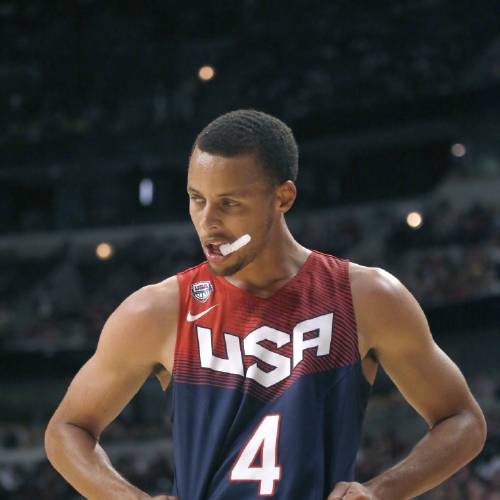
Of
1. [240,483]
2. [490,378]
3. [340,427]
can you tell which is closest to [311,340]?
[340,427]

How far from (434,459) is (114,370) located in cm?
84

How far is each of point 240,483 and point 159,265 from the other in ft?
41.1

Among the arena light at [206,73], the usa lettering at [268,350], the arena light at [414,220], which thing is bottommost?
the arena light at [414,220]

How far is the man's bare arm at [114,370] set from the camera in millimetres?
2604

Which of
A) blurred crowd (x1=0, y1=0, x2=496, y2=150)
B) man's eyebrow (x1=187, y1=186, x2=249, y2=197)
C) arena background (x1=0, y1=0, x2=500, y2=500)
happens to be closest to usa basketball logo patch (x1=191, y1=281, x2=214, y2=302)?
man's eyebrow (x1=187, y1=186, x2=249, y2=197)

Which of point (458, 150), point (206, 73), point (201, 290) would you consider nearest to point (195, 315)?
point (201, 290)

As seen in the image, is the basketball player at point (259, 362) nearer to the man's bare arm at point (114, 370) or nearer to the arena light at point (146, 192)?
the man's bare arm at point (114, 370)

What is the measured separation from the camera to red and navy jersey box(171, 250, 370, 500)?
8.01 ft

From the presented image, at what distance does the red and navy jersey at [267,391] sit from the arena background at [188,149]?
31.0 feet

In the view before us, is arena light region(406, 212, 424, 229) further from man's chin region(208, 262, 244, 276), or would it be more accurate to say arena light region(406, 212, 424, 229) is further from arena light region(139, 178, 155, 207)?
man's chin region(208, 262, 244, 276)

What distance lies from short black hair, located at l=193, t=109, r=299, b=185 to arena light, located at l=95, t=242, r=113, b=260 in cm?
1339

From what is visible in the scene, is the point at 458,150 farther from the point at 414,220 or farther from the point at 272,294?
the point at 272,294

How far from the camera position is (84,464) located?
2.54 meters

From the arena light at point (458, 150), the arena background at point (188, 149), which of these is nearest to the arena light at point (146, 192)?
the arena background at point (188, 149)
